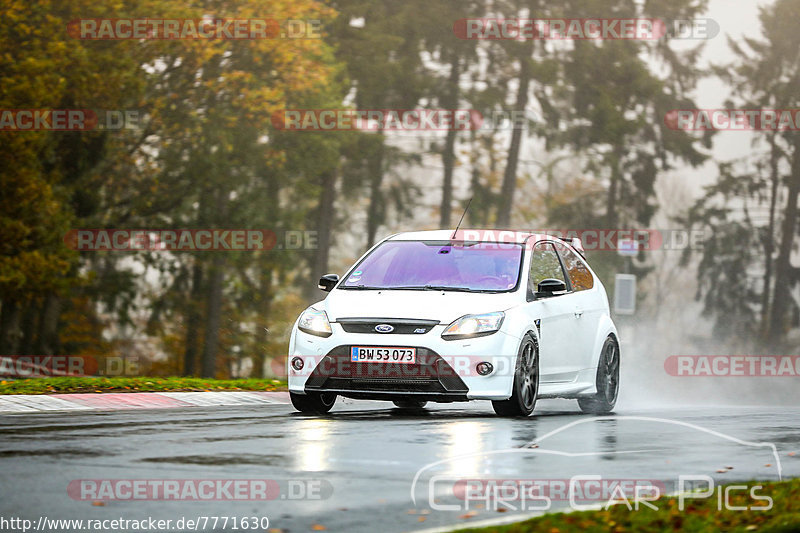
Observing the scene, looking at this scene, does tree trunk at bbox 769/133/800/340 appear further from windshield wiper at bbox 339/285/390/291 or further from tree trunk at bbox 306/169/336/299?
windshield wiper at bbox 339/285/390/291

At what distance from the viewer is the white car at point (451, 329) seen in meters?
12.5

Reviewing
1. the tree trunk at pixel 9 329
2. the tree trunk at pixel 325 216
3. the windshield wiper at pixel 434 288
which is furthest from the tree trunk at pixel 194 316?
the windshield wiper at pixel 434 288

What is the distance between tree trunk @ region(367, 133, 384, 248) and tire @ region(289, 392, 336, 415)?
38686mm

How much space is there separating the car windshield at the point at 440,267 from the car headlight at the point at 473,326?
0.66 m

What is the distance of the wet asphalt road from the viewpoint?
688 cm

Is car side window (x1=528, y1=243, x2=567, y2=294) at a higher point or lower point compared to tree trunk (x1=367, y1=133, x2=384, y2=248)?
lower

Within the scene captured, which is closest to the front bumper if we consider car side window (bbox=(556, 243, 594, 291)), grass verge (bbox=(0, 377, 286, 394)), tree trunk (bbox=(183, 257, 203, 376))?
car side window (bbox=(556, 243, 594, 291))

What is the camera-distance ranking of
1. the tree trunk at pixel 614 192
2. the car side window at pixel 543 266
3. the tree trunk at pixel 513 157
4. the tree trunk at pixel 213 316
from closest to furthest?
the car side window at pixel 543 266, the tree trunk at pixel 213 316, the tree trunk at pixel 513 157, the tree trunk at pixel 614 192

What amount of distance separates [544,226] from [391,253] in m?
40.8

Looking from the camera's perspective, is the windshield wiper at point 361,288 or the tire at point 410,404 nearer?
the windshield wiper at point 361,288

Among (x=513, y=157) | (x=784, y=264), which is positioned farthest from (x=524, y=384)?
(x=784, y=264)

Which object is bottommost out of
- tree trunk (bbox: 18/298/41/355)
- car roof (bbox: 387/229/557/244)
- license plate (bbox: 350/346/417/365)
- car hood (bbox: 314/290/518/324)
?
tree trunk (bbox: 18/298/41/355)

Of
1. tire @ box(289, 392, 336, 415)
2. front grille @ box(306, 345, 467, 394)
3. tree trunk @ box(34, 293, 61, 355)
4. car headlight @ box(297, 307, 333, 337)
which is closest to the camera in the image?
front grille @ box(306, 345, 467, 394)

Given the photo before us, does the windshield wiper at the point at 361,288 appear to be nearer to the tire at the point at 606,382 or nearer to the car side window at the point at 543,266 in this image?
the car side window at the point at 543,266
